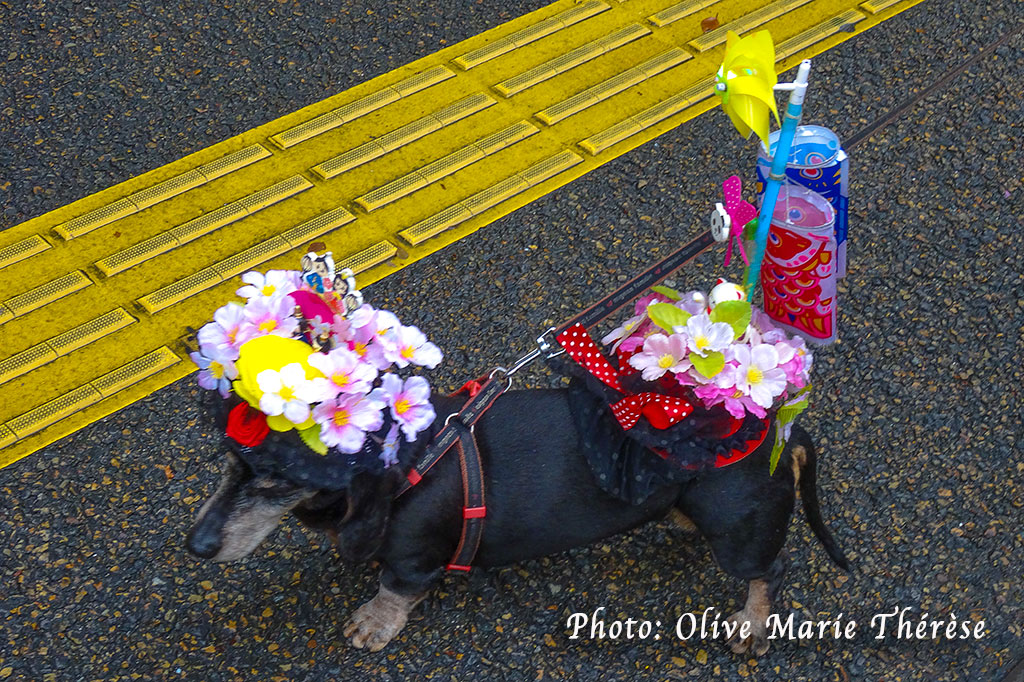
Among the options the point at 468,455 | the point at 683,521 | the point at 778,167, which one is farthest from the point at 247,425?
the point at 683,521

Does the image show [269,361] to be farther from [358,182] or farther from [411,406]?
[358,182]

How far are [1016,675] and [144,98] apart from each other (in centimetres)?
376

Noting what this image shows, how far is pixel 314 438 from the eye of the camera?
2180 millimetres

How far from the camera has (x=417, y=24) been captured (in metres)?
4.73

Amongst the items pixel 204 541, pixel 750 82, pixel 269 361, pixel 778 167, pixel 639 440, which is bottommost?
pixel 204 541

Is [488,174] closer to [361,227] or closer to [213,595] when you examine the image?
[361,227]

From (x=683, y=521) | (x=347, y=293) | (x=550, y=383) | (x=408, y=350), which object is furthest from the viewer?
(x=550, y=383)

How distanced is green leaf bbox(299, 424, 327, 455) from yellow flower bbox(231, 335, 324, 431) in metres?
0.01

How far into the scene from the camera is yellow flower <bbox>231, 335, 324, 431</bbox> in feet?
6.91

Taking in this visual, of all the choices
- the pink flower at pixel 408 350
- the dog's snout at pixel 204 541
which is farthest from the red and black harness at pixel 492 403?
the dog's snout at pixel 204 541

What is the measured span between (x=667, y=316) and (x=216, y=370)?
993 millimetres

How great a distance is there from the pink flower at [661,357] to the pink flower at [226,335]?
0.86 meters

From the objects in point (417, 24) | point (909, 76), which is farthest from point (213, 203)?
point (909, 76)

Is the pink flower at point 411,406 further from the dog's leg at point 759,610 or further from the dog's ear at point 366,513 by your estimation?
the dog's leg at point 759,610
